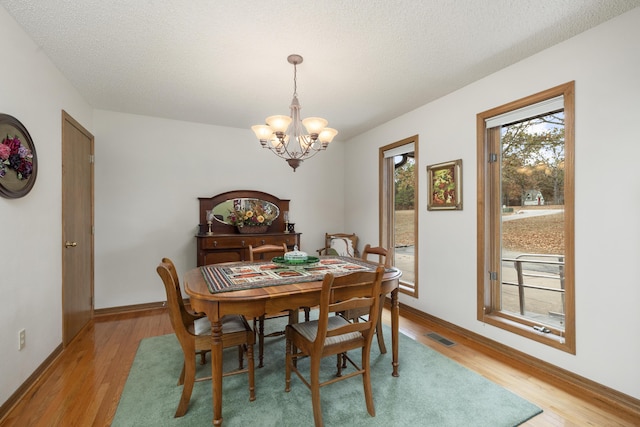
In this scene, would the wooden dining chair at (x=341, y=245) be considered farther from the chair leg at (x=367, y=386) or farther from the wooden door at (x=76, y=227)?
the wooden door at (x=76, y=227)

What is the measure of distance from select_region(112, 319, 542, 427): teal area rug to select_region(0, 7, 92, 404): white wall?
740 millimetres

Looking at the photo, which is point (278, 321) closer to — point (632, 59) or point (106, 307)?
point (106, 307)

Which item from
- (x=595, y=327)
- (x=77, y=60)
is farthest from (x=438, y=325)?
(x=77, y=60)

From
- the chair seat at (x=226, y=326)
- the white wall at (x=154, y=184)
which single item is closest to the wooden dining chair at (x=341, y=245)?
the white wall at (x=154, y=184)

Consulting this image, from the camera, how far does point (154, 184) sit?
4020 millimetres

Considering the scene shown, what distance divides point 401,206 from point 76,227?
381cm

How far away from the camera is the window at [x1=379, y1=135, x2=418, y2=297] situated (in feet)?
12.7

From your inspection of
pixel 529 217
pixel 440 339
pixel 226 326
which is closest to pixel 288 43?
pixel 226 326

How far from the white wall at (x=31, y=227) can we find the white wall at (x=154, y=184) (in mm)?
1041

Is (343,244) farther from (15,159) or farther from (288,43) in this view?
(15,159)

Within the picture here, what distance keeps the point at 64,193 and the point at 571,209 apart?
4.28 metres

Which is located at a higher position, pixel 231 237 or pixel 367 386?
pixel 231 237

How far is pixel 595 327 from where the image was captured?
213 cm

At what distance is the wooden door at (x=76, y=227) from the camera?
2833mm
